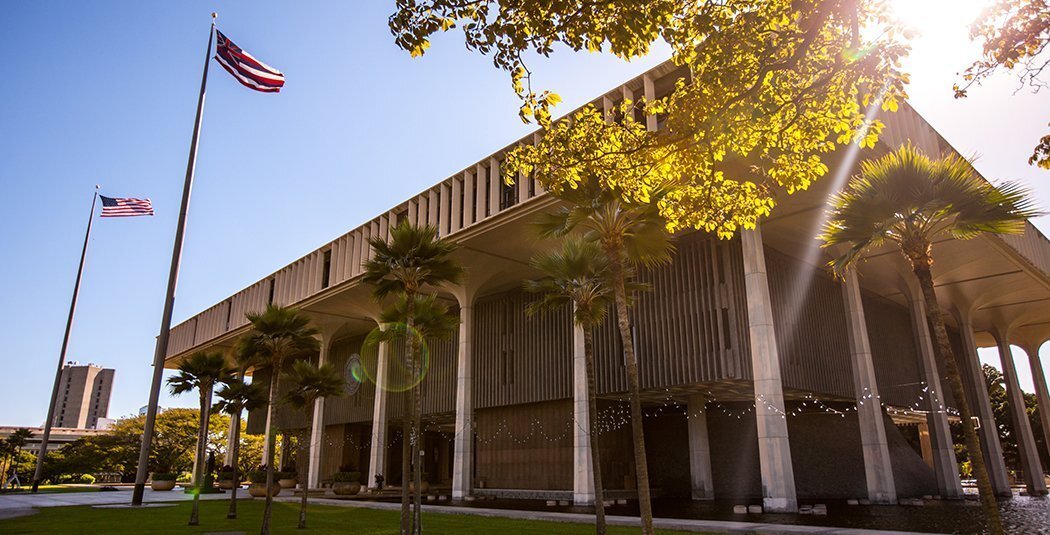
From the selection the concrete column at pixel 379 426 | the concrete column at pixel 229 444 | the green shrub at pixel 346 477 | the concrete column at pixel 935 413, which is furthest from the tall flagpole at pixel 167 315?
the concrete column at pixel 229 444

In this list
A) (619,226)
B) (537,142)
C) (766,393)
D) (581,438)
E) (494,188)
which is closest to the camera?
(619,226)

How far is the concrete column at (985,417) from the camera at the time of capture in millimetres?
34906

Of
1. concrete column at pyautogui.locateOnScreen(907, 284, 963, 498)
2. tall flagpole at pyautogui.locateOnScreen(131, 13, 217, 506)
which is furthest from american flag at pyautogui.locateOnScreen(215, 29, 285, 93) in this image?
concrete column at pyautogui.locateOnScreen(907, 284, 963, 498)

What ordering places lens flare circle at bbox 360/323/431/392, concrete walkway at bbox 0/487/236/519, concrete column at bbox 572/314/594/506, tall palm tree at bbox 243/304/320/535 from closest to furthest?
tall palm tree at bbox 243/304/320/535, concrete walkway at bbox 0/487/236/519, concrete column at bbox 572/314/594/506, lens flare circle at bbox 360/323/431/392

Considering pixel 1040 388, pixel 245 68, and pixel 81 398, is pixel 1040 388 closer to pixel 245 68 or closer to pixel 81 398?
pixel 245 68

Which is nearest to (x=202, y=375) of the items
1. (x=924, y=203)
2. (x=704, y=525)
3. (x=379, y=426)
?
(x=379, y=426)

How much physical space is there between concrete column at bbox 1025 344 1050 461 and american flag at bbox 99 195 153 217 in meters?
56.1

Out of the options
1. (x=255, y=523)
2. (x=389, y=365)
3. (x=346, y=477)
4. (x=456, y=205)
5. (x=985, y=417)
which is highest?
(x=456, y=205)

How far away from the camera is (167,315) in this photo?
23.2 meters

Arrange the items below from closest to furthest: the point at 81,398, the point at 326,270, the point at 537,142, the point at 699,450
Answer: the point at 537,142, the point at 699,450, the point at 326,270, the point at 81,398

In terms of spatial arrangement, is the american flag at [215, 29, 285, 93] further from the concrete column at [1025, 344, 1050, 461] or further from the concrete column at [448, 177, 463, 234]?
the concrete column at [1025, 344, 1050, 461]

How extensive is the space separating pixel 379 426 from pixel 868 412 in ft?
86.1

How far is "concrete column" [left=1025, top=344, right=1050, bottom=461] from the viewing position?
41.7 meters

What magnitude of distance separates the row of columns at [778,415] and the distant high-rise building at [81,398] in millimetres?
184178
